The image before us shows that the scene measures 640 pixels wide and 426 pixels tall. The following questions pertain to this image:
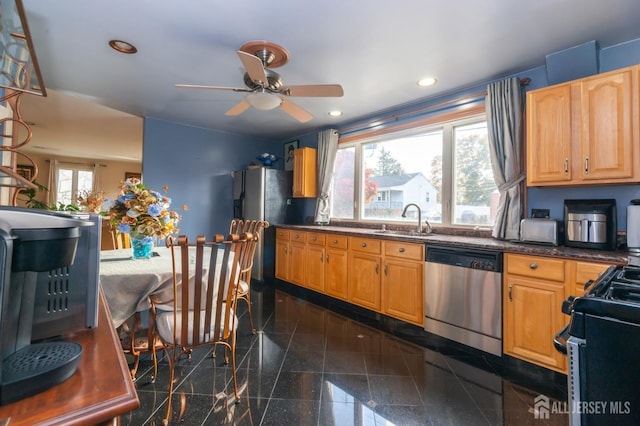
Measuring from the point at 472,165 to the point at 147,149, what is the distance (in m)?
4.38

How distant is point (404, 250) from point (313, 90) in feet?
5.64

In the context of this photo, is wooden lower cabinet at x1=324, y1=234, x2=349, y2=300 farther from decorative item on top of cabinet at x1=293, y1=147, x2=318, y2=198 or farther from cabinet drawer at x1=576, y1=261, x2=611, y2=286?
cabinet drawer at x1=576, y1=261, x2=611, y2=286

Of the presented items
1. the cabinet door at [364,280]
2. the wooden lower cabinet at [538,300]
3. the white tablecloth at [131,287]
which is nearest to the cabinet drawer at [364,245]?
the cabinet door at [364,280]

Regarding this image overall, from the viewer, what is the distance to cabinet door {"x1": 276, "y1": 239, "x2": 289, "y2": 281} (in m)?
4.21

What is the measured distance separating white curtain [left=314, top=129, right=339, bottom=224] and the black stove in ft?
11.9

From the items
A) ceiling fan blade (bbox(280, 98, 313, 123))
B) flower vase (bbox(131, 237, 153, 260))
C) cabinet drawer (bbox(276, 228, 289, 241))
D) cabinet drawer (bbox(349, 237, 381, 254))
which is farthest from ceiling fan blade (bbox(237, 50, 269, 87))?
cabinet drawer (bbox(276, 228, 289, 241))

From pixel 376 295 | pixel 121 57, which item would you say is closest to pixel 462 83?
pixel 376 295

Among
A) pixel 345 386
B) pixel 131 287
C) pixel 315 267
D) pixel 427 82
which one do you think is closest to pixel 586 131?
pixel 427 82

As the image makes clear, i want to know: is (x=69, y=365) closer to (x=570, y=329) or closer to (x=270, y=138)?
(x=570, y=329)

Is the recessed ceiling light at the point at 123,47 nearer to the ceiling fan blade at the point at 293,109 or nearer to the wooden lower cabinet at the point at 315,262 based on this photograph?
the ceiling fan blade at the point at 293,109

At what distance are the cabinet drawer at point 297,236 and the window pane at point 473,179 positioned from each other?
6.39 ft

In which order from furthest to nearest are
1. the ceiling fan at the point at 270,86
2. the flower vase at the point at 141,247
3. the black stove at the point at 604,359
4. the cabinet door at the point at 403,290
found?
the cabinet door at the point at 403,290
the ceiling fan at the point at 270,86
the flower vase at the point at 141,247
the black stove at the point at 604,359

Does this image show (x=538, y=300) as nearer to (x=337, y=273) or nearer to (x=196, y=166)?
(x=337, y=273)

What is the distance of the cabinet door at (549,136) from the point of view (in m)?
2.15
